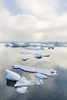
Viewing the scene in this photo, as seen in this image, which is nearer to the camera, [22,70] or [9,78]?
[9,78]

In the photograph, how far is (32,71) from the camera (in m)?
6.34

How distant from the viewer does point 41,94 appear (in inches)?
159

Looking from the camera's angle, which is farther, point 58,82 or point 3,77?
point 3,77

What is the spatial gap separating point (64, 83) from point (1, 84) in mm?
2653

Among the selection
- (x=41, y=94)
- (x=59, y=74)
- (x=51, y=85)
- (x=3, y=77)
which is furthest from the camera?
(x=59, y=74)

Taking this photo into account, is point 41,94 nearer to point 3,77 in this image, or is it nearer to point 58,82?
point 58,82

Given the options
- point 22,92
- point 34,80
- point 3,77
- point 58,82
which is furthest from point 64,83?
point 3,77

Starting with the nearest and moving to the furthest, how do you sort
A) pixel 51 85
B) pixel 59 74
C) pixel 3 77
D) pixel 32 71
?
1. pixel 51 85
2. pixel 3 77
3. pixel 59 74
4. pixel 32 71

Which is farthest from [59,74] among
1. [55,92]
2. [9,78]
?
[9,78]

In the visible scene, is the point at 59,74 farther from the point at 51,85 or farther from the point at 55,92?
the point at 55,92

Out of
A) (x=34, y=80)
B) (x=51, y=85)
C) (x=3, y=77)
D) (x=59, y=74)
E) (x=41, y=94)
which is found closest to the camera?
(x=41, y=94)

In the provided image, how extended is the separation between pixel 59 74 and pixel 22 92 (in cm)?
255

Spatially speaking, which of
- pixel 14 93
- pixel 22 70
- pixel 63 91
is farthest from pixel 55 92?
pixel 22 70

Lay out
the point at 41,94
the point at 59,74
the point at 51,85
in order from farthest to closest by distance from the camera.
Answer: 1. the point at 59,74
2. the point at 51,85
3. the point at 41,94
